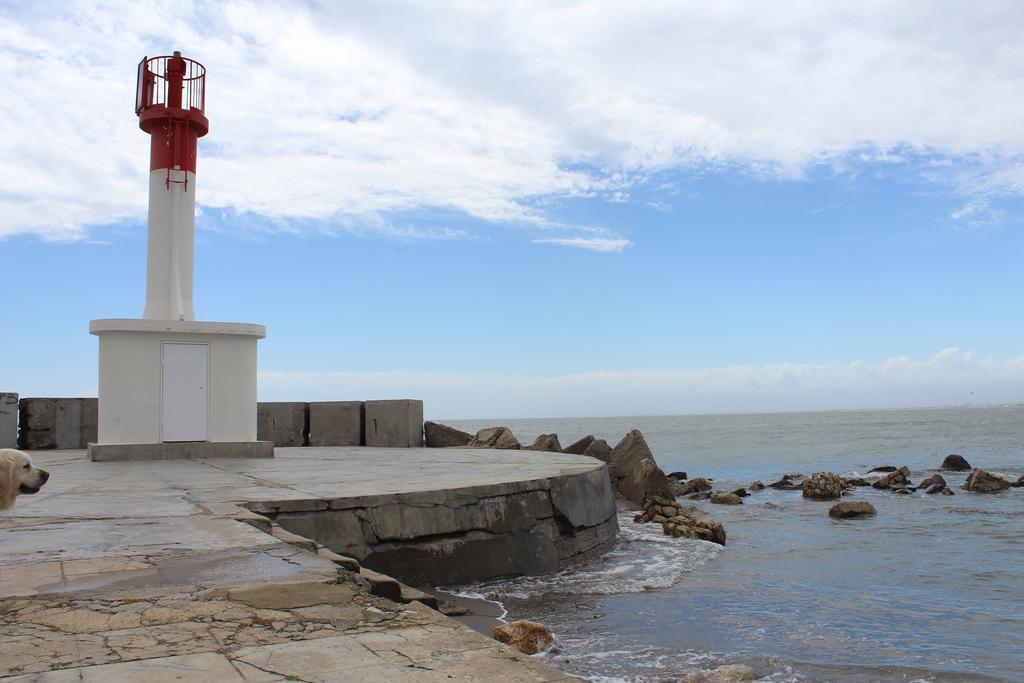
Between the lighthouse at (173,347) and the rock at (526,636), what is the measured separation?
8091 millimetres

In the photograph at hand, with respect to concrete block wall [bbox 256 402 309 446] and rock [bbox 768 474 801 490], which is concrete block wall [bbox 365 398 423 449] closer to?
concrete block wall [bbox 256 402 309 446]

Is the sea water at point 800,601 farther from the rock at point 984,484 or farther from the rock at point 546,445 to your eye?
the rock at point 984,484

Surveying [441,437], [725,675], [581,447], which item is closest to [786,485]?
[581,447]

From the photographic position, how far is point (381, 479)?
341 inches

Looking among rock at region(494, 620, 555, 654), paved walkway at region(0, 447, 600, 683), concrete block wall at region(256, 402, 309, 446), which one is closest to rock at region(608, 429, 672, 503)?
concrete block wall at region(256, 402, 309, 446)

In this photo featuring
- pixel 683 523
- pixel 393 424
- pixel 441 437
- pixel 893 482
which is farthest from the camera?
pixel 893 482

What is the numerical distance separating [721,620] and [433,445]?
451 inches

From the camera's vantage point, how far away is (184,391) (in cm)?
1241

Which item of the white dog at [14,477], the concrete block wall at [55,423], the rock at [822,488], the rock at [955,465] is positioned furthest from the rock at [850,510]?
the concrete block wall at [55,423]

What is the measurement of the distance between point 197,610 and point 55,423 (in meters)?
14.9

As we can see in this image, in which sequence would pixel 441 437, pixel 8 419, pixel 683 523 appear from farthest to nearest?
1. pixel 441 437
2. pixel 8 419
3. pixel 683 523

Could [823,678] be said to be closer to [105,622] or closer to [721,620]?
[721,620]

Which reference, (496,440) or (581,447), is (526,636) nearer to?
(496,440)

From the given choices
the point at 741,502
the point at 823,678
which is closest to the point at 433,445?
the point at 741,502
